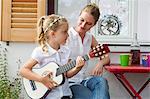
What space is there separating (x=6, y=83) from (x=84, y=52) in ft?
3.09

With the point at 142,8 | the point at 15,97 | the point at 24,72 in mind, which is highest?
the point at 142,8

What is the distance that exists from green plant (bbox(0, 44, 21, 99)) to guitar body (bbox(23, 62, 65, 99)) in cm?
77

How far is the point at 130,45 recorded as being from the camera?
363 centimetres

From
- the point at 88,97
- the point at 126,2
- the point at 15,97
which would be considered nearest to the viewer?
the point at 88,97

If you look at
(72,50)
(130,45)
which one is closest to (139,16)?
(130,45)

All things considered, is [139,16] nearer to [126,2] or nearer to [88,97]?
[126,2]

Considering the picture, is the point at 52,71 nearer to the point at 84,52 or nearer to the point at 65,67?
the point at 65,67

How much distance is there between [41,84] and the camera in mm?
2625

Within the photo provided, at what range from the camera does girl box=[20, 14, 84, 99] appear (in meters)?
2.58

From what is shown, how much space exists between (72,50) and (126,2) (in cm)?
104

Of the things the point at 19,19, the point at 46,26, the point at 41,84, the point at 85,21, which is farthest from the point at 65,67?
the point at 19,19

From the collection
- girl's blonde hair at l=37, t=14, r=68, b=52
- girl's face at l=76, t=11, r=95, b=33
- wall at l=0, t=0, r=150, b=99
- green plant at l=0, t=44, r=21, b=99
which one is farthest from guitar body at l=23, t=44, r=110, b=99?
wall at l=0, t=0, r=150, b=99

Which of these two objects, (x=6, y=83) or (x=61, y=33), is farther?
(x=6, y=83)

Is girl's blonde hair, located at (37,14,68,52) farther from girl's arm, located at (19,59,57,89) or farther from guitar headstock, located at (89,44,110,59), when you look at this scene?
guitar headstock, located at (89,44,110,59)
